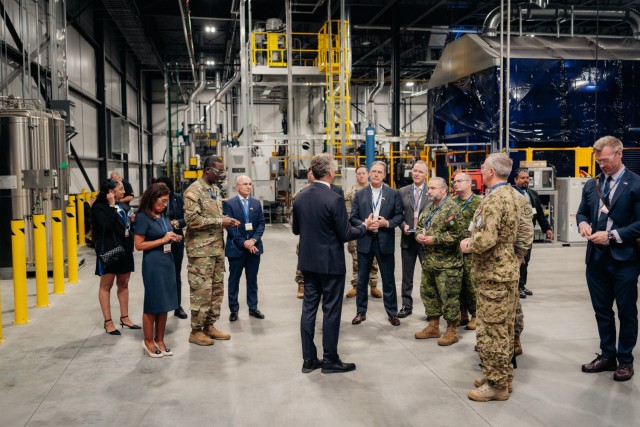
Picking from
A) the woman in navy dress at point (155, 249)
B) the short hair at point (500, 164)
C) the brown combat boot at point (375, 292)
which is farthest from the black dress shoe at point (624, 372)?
the woman in navy dress at point (155, 249)

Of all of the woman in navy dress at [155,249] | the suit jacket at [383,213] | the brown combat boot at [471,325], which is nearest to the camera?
the woman in navy dress at [155,249]

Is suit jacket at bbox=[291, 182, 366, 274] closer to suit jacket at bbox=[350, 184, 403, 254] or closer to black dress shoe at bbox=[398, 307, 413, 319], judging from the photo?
suit jacket at bbox=[350, 184, 403, 254]

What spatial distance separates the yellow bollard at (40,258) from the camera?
780 cm

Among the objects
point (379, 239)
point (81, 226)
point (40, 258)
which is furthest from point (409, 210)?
point (81, 226)

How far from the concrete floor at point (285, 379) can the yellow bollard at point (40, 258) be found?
1.66ft

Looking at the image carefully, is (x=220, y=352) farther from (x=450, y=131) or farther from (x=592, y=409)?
(x=450, y=131)

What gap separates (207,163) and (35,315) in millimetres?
3527

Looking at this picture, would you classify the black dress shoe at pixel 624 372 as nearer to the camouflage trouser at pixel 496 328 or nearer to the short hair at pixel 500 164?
the camouflage trouser at pixel 496 328

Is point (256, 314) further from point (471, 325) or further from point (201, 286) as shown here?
point (471, 325)

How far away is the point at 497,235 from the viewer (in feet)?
14.4

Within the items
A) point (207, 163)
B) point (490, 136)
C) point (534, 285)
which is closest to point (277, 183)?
point (490, 136)

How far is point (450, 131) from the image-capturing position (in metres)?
16.9

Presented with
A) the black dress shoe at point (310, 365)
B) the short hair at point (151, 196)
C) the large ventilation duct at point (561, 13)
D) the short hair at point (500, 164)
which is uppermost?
the large ventilation duct at point (561, 13)

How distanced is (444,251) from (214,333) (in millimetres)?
2760
